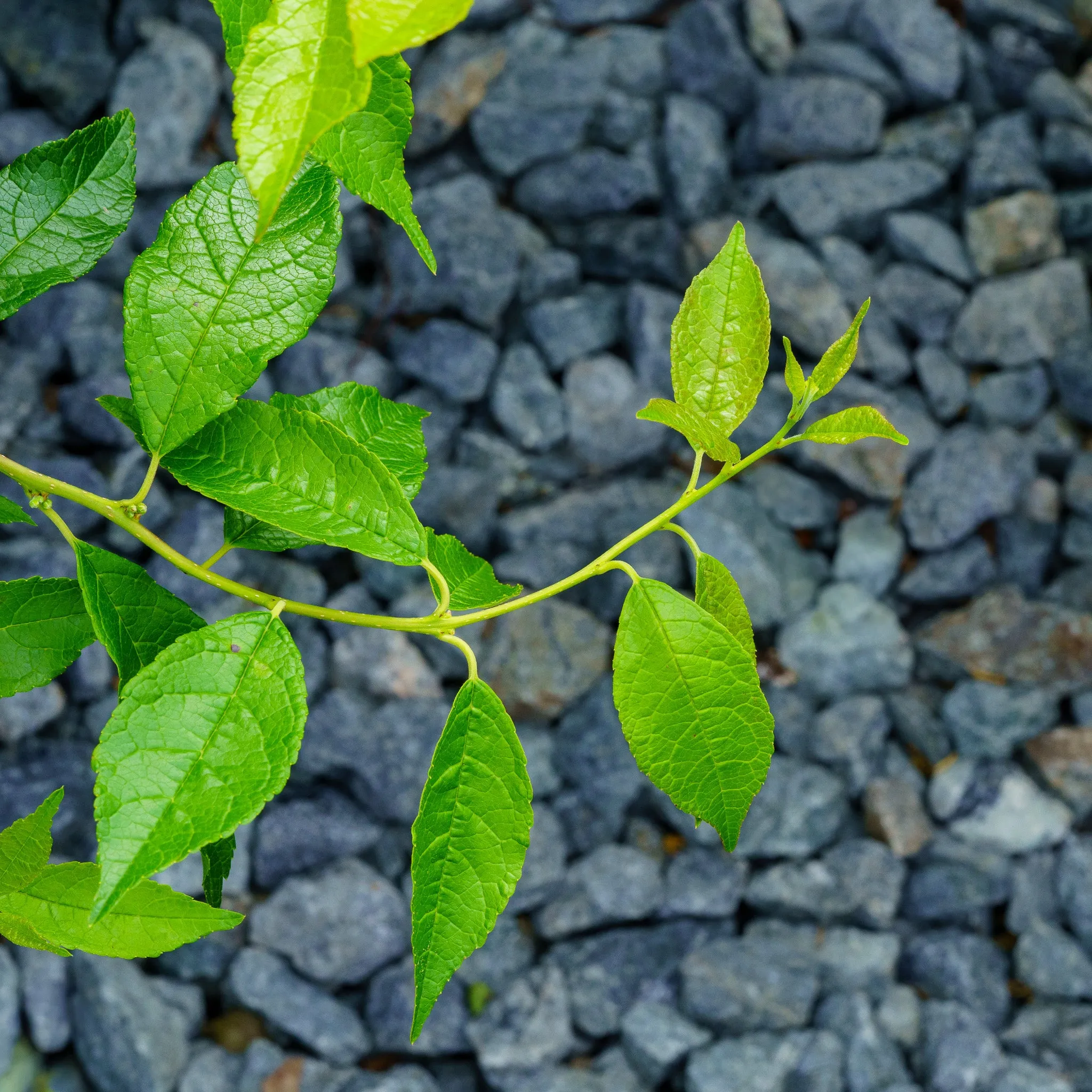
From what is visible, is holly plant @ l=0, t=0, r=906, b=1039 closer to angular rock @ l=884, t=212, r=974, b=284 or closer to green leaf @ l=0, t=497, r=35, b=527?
green leaf @ l=0, t=497, r=35, b=527

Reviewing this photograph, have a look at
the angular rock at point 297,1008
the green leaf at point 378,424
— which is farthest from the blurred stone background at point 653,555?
the green leaf at point 378,424

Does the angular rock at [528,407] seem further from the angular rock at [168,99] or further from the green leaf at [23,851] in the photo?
the green leaf at [23,851]

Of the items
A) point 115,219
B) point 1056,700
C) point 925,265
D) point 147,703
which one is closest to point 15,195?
point 115,219

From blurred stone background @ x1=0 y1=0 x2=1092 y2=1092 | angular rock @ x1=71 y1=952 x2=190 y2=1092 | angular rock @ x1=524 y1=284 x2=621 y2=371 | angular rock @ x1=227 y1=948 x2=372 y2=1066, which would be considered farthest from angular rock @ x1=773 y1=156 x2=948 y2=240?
angular rock @ x1=71 y1=952 x2=190 y2=1092

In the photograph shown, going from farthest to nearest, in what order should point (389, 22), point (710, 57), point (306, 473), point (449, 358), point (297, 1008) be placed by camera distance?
point (710, 57) < point (449, 358) < point (297, 1008) < point (306, 473) < point (389, 22)

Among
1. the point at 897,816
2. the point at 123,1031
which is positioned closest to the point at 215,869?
the point at 123,1031

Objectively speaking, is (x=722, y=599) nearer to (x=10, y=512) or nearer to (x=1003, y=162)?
(x=10, y=512)
